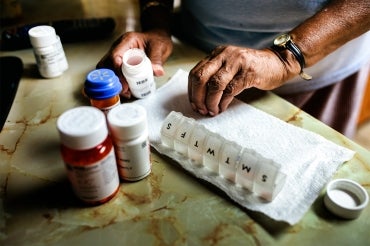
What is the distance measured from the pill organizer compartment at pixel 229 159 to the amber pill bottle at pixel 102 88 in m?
0.18

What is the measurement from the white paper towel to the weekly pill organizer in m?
0.01

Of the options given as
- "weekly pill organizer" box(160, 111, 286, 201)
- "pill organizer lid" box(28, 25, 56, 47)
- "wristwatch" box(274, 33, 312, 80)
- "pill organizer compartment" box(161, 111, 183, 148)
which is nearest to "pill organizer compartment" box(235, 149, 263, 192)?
"weekly pill organizer" box(160, 111, 286, 201)

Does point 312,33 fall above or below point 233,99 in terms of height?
above

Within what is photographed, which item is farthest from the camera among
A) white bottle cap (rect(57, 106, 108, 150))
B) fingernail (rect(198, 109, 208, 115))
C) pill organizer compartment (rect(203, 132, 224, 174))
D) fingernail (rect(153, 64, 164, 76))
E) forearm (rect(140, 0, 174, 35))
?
forearm (rect(140, 0, 174, 35))

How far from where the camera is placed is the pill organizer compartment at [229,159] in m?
0.51

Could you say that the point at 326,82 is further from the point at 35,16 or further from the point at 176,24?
the point at 35,16

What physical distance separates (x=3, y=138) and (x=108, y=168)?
0.28 meters

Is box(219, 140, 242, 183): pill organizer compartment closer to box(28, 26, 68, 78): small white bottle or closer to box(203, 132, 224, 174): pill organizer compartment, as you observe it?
box(203, 132, 224, 174): pill organizer compartment

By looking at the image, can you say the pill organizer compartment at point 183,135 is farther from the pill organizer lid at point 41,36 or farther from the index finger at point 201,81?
the pill organizer lid at point 41,36

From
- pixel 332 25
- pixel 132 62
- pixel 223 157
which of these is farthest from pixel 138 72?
pixel 332 25

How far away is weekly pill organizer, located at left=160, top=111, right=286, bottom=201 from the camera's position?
0.48m

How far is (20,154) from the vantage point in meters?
0.60

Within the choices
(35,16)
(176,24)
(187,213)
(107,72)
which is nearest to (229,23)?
(176,24)

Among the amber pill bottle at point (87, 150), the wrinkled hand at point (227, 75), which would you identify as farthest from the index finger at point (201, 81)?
the amber pill bottle at point (87, 150)
